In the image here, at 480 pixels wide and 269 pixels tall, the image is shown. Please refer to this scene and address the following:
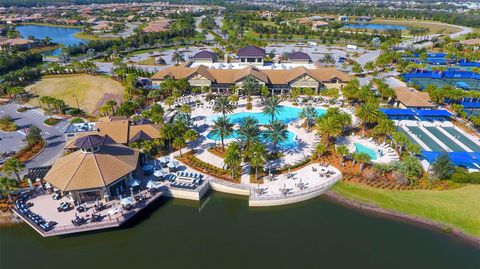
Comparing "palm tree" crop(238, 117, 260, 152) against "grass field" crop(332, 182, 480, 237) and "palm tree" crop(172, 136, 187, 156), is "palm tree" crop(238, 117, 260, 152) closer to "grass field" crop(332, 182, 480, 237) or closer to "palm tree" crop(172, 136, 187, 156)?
"palm tree" crop(172, 136, 187, 156)

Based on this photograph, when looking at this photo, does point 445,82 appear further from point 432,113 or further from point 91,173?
point 91,173

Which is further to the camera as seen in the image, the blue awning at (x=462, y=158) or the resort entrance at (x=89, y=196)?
the blue awning at (x=462, y=158)

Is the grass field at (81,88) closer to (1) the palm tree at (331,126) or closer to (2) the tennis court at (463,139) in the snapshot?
(1) the palm tree at (331,126)

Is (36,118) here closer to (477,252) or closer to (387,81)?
(477,252)

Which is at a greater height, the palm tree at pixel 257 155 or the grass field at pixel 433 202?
the palm tree at pixel 257 155

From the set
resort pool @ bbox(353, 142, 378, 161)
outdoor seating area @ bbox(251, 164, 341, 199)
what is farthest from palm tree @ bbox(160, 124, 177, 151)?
resort pool @ bbox(353, 142, 378, 161)

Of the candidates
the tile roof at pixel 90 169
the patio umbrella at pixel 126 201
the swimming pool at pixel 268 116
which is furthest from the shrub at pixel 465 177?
the tile roof at pixel 90 169
